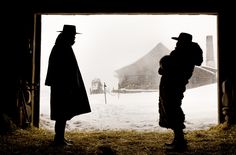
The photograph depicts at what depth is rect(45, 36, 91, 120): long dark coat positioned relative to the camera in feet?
16.8

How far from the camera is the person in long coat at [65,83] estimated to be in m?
5.10

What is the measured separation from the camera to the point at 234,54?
23.6 feet

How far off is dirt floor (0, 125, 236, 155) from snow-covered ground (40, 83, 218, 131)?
4.72ft

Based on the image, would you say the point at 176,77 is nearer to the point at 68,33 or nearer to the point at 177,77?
the point at 177,77

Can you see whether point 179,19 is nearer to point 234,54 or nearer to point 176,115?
point 234,54

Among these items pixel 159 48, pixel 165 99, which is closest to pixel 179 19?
pixel 159 48

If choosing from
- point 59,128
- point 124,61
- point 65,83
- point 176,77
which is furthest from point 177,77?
point 124,61

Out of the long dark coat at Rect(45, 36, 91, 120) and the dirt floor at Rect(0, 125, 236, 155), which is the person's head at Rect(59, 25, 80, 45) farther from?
the dirt floor at Rect(0, 125, 236, 155)

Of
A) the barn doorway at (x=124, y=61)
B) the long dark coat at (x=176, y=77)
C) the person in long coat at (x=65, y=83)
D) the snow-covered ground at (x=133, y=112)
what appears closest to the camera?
the long dark coat at (x=176, y=77)

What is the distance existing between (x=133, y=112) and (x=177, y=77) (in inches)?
201

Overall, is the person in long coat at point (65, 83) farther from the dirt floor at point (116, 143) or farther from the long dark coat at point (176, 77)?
the long dark coat at point (176, 77)

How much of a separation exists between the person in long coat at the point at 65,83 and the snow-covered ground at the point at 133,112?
310 centimetres

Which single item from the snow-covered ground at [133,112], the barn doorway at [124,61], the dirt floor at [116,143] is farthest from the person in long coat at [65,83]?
the barn doorway at [124,61]

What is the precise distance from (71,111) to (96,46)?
16.7 feet
